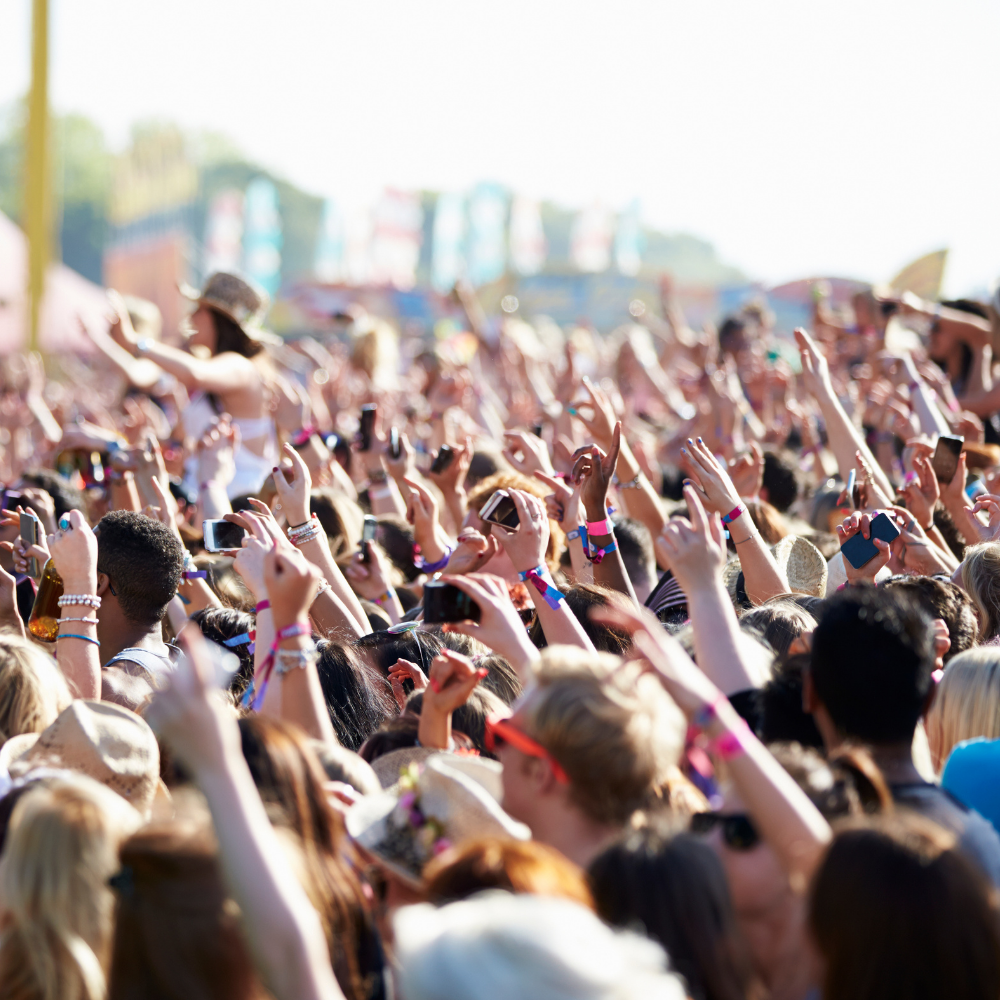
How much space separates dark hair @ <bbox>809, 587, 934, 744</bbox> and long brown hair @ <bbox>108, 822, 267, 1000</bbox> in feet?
4.30

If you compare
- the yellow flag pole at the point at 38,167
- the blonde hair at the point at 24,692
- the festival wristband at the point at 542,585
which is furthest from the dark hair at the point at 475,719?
the yellow flag pole at the point at 38,167

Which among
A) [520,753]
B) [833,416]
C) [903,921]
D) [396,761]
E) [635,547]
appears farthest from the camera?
[833,416]

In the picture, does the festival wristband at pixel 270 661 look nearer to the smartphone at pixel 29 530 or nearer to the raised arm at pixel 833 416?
the smartphone at pixel 29 530

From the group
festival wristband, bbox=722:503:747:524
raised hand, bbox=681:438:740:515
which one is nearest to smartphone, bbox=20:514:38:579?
raised hand, bbox=681:438:740:515

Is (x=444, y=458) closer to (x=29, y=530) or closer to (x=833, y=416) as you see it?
(x=833, y=416)

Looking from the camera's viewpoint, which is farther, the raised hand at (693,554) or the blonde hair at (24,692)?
the blonde hair at (24,692)

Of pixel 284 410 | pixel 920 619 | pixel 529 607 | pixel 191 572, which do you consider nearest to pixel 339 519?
pixel 191 572

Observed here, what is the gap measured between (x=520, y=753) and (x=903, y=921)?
2.49 feet

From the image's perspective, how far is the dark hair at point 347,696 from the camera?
3.40 metres

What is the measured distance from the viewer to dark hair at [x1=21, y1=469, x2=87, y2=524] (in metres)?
5.63

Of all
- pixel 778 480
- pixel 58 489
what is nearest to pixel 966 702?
pixel 778 480

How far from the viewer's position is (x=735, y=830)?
2.12 meters

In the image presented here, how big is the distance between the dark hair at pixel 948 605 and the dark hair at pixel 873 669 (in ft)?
2.61

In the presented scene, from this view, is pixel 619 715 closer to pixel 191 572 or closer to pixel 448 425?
pixel 191 572
